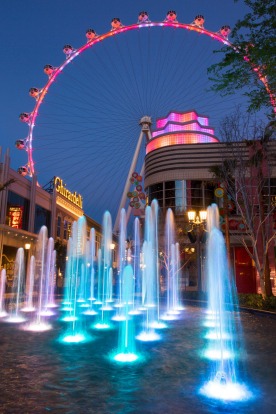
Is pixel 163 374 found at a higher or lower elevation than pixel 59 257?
lower

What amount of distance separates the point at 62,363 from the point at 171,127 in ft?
129

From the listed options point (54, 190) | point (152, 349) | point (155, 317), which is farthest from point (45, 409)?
point (54, 190)

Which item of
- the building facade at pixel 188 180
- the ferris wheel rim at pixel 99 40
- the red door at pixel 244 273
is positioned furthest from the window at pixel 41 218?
the red door at pixel 244 273

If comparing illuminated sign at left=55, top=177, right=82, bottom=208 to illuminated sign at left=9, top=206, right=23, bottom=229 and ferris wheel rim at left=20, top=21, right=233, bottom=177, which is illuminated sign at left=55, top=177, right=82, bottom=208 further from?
illuminated sign at left=9, top=206, right=23, bottom=229

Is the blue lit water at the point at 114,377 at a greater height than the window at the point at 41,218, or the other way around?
the window at the point at 41,218

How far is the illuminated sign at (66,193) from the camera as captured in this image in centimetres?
4624

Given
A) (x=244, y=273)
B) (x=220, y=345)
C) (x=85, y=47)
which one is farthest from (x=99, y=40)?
(x=220, y=345)

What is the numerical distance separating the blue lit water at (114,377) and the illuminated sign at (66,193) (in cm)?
3684

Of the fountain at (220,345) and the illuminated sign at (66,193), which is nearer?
the fountain at (220,345)

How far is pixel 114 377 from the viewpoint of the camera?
21.5ft

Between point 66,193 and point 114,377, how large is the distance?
44.2m

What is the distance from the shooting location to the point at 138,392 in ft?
19.0

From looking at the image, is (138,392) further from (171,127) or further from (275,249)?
(171,127)

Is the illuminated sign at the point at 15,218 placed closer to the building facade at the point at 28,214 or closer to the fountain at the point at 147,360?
the building facade at the point at 28,214
